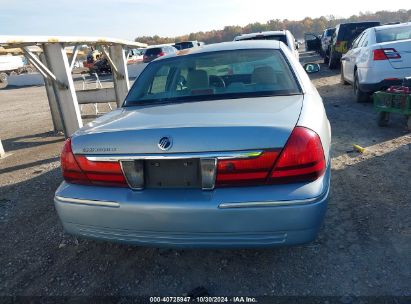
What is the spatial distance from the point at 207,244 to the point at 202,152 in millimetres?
601

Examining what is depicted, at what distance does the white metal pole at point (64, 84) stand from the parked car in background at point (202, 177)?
158 inches

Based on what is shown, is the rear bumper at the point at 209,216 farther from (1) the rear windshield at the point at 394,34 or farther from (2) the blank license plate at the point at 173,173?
(1) the rear windshield at the point at 394,34

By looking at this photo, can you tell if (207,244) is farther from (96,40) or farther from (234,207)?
(96,40)

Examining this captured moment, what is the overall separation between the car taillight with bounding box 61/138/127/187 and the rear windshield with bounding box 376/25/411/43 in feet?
22.5

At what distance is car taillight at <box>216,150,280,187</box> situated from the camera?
203cm

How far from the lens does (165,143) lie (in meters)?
2.07

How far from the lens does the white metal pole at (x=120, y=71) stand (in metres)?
8.21

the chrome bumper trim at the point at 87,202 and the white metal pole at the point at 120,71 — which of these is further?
the white metal pole at the point at 120,71

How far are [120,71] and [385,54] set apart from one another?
5752 mm

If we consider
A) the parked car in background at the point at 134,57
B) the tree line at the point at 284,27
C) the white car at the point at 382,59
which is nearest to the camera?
the white car at the point at 382,59

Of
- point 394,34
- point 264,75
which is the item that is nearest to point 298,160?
point 264,75

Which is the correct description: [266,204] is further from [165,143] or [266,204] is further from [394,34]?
[394,34]

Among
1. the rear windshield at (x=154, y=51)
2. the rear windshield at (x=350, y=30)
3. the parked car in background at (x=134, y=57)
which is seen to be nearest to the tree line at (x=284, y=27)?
the parked car in background at (x=134, y=57)

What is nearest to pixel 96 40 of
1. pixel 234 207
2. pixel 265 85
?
pixel 265 85
